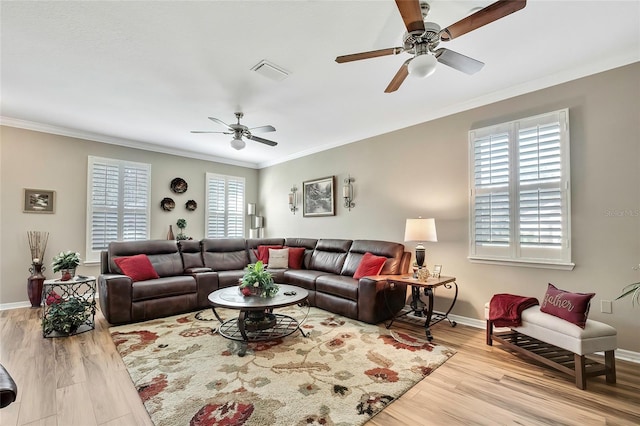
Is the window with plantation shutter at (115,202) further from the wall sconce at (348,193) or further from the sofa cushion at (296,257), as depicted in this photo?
the wall sconce at (348,193)

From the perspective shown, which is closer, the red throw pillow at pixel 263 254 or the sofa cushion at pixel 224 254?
the sofa cushion at pixel 224 254

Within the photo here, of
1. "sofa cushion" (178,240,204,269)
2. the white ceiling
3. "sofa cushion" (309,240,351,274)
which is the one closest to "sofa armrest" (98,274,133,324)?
"sofa cushion" (178,240,204,269)

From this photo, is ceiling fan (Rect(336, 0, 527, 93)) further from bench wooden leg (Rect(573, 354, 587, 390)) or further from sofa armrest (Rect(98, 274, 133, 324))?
sofa armrest (Rect(98, 274, 133, 324))

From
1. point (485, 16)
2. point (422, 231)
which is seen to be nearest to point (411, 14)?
point (485, 16)

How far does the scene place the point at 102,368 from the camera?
8.30ft

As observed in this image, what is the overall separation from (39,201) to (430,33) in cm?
591

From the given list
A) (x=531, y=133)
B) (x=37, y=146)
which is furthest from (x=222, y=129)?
(x=531, y=133)

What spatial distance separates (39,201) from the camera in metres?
4.57

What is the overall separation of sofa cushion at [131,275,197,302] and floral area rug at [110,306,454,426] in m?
0.38

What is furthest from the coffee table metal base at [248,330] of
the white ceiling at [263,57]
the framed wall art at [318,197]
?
the white ceiling at [263,57]

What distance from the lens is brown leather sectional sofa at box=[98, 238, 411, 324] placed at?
144 inches

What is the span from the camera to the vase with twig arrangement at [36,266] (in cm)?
433

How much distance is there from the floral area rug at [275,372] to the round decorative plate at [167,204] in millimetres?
2786

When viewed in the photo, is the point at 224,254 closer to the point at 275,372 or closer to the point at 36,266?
the point at 36,266
